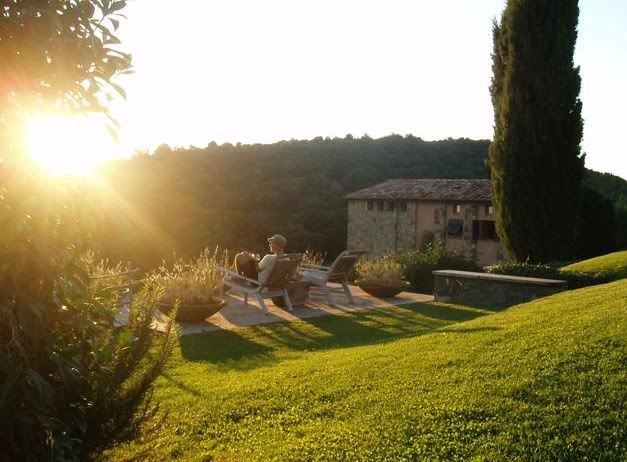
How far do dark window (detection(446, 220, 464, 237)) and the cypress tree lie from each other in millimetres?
9382

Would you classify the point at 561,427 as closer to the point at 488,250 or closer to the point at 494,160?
the point at 494,160

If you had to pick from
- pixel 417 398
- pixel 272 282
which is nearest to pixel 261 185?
pixel 272 282

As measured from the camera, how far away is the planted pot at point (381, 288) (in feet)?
40.8

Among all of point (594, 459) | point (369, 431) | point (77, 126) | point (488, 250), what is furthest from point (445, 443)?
point (488, 250)

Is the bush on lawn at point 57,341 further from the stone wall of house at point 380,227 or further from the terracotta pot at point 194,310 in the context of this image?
the stone wall of house at point 380,227

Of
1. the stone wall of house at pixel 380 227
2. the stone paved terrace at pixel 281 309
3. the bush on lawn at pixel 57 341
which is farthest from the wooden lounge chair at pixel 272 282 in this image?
the stone wall of house at pixel 380 227

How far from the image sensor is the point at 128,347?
136 inches

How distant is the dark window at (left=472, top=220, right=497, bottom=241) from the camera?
2754 cm

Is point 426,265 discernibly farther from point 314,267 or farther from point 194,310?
point 194,310

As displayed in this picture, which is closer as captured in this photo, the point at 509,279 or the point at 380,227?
the point at 509,279

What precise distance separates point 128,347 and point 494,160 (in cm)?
1741

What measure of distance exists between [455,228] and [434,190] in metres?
2.50

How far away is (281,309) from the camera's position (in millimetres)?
10797

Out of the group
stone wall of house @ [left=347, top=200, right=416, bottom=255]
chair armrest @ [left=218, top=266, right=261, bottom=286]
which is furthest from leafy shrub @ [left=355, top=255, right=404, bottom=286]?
stone wall of house @ [left=347, top=200, right=416, bottom=255]
